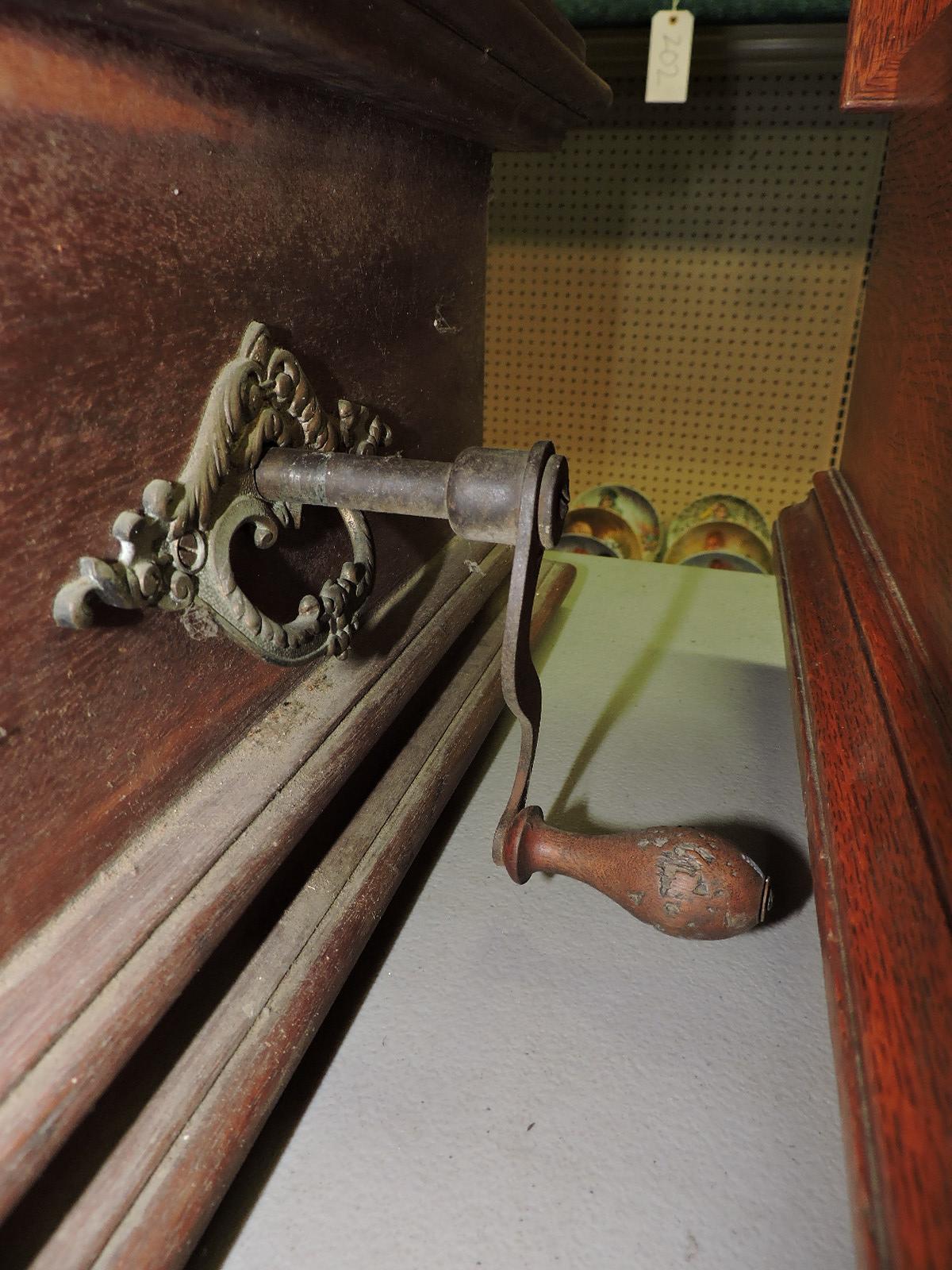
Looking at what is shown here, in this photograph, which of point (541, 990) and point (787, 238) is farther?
point (787, 238)

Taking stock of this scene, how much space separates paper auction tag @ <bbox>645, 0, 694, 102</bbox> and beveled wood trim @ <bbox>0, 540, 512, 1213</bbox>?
2.03 ft

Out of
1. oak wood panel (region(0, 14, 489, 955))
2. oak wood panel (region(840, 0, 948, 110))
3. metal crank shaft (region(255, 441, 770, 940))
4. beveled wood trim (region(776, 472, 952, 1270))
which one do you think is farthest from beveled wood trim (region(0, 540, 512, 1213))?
oak wood panel (region(840, 0, 948, 110))

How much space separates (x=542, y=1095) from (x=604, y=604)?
597mm

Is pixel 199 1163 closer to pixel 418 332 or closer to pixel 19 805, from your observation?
pixel 19 805

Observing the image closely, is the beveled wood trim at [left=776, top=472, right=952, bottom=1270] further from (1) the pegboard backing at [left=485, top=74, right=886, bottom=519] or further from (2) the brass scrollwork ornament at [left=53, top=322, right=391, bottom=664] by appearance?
(1) the pegboard backing at [left=485, top=74, right=886, bottom=519]

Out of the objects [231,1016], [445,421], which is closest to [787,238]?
[445,421]

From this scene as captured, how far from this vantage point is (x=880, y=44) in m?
0.65

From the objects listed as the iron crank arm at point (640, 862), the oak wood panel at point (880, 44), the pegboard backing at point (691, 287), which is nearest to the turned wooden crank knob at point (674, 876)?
the iron crank arm at point (640, 862)

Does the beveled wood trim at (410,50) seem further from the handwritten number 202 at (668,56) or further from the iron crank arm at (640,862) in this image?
the iron crank arm at (640,862)

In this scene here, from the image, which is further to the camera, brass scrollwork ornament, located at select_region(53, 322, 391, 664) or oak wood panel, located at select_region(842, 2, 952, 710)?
oak wood panel, located at select_region(842, 2, 952, 710)

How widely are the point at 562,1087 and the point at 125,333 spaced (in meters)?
0.39

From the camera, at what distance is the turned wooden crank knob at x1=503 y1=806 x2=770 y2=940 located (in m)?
0.44

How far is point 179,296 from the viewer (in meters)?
0.36

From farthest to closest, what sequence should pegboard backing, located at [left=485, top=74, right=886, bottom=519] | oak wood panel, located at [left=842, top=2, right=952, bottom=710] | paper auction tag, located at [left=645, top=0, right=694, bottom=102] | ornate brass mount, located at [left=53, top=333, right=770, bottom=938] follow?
pegboard backing, located at [left=485, top=74, right=886, bottom=519], paper auction tag, located at [left=645, top=0, right=694, bottom=102], oak wood panel, located at [left=842, top=2, right=952, bottom=710], ornate brass mount, located at [left=53, top=333, right=770, bottom=938]
